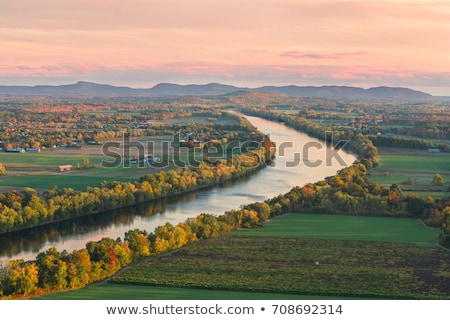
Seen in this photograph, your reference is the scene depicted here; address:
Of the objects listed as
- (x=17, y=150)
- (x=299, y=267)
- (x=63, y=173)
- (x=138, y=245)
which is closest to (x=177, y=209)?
(x=138, y=245)

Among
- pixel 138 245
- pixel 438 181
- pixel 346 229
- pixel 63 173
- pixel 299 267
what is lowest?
pixel 299 267

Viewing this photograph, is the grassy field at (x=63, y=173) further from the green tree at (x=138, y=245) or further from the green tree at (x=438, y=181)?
the green tree at (x=438, y=181)

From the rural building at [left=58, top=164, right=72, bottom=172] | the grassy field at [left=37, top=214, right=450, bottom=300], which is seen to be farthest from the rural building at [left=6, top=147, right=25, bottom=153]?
the grassy field at [left=37, top=214, right=450, bottom=300]

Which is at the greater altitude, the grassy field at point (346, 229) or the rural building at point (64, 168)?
the rural building at point (64, 168)

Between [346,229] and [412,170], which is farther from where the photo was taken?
[412,170]

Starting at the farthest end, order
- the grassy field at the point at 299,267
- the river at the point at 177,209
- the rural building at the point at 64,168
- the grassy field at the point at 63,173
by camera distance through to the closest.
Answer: the rural building at the point at 64,168
the grassy field at the point at 63,173
the river at the point at 177,209
the grassy field at the point at 299,267

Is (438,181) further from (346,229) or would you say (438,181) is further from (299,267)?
(299,267)

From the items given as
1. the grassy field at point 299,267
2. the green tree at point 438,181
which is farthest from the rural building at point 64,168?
the green tree at point 438,181
